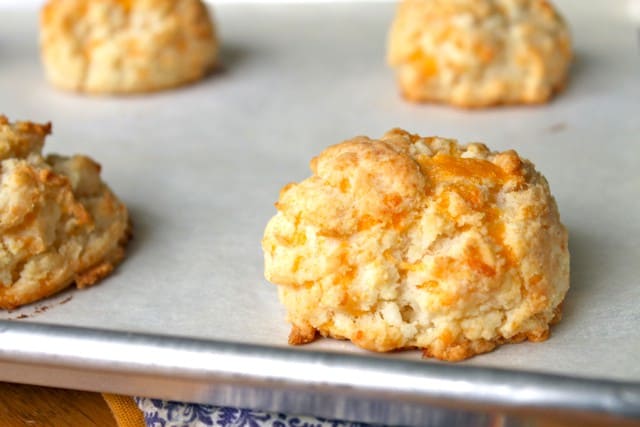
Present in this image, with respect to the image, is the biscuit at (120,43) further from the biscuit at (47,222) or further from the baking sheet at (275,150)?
the biscuit at (47,222)

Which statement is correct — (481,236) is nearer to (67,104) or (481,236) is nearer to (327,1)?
(67,104)

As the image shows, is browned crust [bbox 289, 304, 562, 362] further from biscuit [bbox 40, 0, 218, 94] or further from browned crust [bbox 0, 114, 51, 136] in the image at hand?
biscuit [bbox 40, 0, 218, 94]

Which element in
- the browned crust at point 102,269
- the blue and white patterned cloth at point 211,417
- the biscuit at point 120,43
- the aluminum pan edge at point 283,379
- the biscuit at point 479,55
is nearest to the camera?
the aluminum pan edge at point 283,379

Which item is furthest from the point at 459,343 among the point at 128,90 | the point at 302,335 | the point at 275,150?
the point at 128,90

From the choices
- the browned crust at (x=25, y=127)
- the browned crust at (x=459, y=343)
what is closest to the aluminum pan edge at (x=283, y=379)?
the browned crust at (x=459, y=343)

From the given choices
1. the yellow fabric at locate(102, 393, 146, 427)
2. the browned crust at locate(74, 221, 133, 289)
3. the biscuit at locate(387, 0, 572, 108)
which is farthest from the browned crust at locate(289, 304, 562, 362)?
the biscuit at locate(387, 0, 572, 108)
